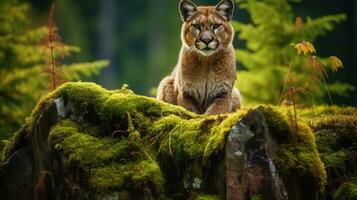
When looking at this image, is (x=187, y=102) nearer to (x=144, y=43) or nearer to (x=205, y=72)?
(x=205, y=72)

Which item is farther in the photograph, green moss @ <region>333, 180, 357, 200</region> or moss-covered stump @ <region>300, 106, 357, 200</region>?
moss-covered stump @ <region>300, 106, 357, 200</region>

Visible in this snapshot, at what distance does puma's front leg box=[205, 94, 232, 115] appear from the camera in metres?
10.2

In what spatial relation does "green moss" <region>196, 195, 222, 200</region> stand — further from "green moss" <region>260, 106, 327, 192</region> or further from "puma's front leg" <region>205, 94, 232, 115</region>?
"puma's front leg" <region>205, 94, 232, 115</region>

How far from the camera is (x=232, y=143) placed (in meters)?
→ 7.11

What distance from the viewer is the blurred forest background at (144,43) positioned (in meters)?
15.1

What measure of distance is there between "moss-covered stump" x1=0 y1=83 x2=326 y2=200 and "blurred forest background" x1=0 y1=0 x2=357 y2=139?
3.88 meters

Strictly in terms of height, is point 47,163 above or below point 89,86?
below

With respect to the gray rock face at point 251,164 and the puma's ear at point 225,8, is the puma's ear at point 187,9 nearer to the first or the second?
the puma's ear at point 225,8

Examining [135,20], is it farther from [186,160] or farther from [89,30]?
[186,160]

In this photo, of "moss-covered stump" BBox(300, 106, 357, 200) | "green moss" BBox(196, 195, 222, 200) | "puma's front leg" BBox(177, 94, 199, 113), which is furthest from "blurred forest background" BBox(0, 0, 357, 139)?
"green moss" BBox(196, 195, 222, 200)

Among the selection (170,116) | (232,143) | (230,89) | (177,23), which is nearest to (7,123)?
(230,89)

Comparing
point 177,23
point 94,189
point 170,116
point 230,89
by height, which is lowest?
point 94,189

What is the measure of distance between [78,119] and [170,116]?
1138 mm

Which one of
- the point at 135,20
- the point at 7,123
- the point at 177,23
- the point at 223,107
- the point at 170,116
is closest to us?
the point at 170,116
